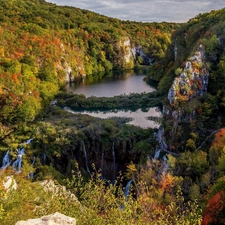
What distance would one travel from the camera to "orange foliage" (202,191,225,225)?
1488 cm

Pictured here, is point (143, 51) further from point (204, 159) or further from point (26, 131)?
point (204, 159)

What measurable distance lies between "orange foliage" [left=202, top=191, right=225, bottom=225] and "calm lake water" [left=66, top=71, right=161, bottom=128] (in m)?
17.8

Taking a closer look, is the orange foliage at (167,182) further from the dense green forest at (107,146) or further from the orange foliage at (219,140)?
the orange foliage at (219,140)

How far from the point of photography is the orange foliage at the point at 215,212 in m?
14.9

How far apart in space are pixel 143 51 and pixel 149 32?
41.9 ft

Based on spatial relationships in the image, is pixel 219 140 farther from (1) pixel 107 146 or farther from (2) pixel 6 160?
(2) pixel 6 160

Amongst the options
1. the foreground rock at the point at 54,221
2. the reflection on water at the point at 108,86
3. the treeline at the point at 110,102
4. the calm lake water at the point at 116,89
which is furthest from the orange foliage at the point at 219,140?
the reflection on water at the point at 108,86

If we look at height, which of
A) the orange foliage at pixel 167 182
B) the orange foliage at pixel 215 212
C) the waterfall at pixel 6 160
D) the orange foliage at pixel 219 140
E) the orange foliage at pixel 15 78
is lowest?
the waterfall at pixel 6 160

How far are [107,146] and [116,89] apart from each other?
1131 inches

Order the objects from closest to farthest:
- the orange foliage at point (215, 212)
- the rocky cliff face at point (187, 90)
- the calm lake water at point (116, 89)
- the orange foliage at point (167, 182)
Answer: the orange foliage at point (215, 212) < the orange foliage at point (167, 182) < the rocky cliff face at point (187, 90) < the calm lake water at point (116, 89)

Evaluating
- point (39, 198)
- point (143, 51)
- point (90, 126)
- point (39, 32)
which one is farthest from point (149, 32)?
point (39, 198)

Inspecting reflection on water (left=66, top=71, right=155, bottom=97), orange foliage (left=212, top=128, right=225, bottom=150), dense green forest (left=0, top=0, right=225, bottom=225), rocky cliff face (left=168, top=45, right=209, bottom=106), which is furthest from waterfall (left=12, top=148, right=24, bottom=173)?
reflection on water (left=66, top=71, right=155, bottom=97)

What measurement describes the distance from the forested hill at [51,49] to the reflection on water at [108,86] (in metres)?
4.07

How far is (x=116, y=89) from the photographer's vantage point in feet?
182
